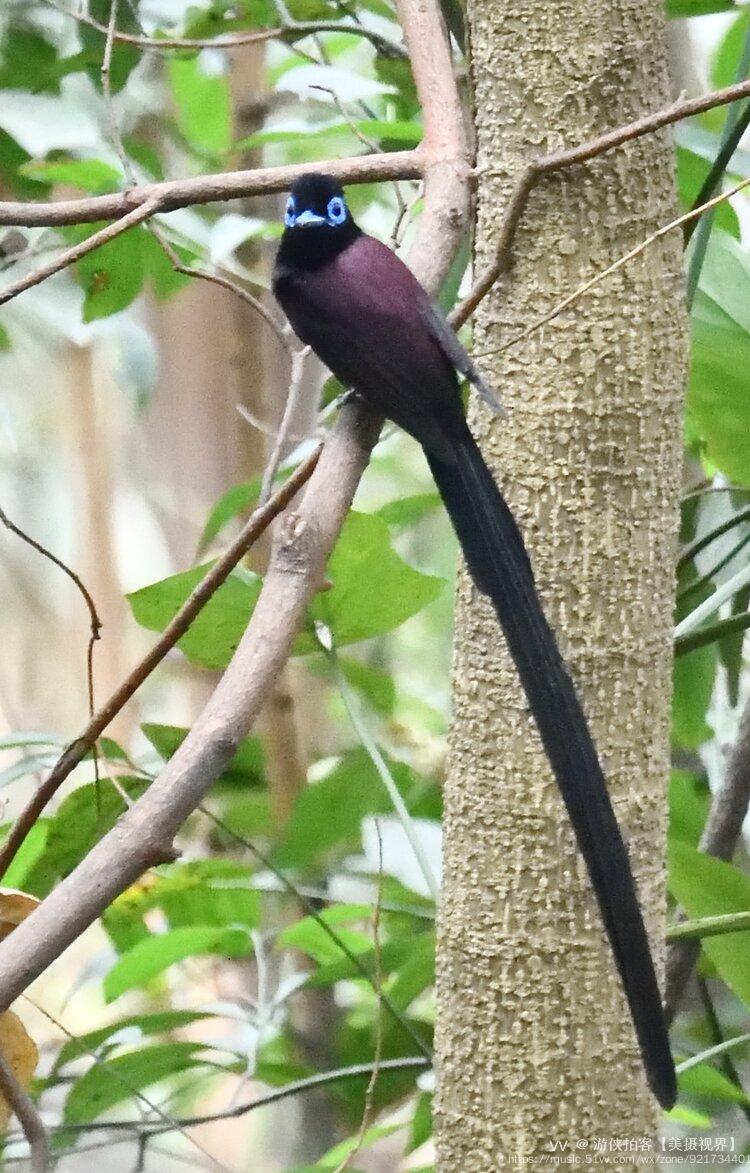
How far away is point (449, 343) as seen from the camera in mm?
761

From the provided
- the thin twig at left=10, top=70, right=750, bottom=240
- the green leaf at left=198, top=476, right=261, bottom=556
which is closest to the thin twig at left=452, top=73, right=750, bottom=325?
the thin twig at left=10, top=70, right=750, bottom=240

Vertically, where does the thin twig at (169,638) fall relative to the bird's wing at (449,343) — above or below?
below

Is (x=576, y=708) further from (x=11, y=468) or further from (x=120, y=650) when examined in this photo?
(x=11, y=468)

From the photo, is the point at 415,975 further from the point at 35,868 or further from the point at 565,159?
the point at 565,159

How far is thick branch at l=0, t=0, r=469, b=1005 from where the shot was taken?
0.49m

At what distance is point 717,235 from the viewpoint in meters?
1.11

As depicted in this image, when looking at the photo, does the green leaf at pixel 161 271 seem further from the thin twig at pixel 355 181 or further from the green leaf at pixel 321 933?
the green leaf at pixel 321 933

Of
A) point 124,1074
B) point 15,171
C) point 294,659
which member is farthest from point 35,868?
point 15,171

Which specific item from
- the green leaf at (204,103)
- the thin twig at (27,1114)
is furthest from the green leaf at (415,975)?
the green leaf at (204,103)

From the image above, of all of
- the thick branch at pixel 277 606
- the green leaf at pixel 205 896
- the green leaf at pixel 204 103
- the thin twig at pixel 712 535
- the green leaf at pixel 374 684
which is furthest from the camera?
the green leaf at pixel 204 103

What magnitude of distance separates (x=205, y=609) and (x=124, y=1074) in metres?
0.48

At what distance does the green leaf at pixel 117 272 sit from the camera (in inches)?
51.3

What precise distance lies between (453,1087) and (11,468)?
2387mm

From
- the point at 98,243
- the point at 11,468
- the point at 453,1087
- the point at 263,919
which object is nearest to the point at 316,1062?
the point at 263,919
